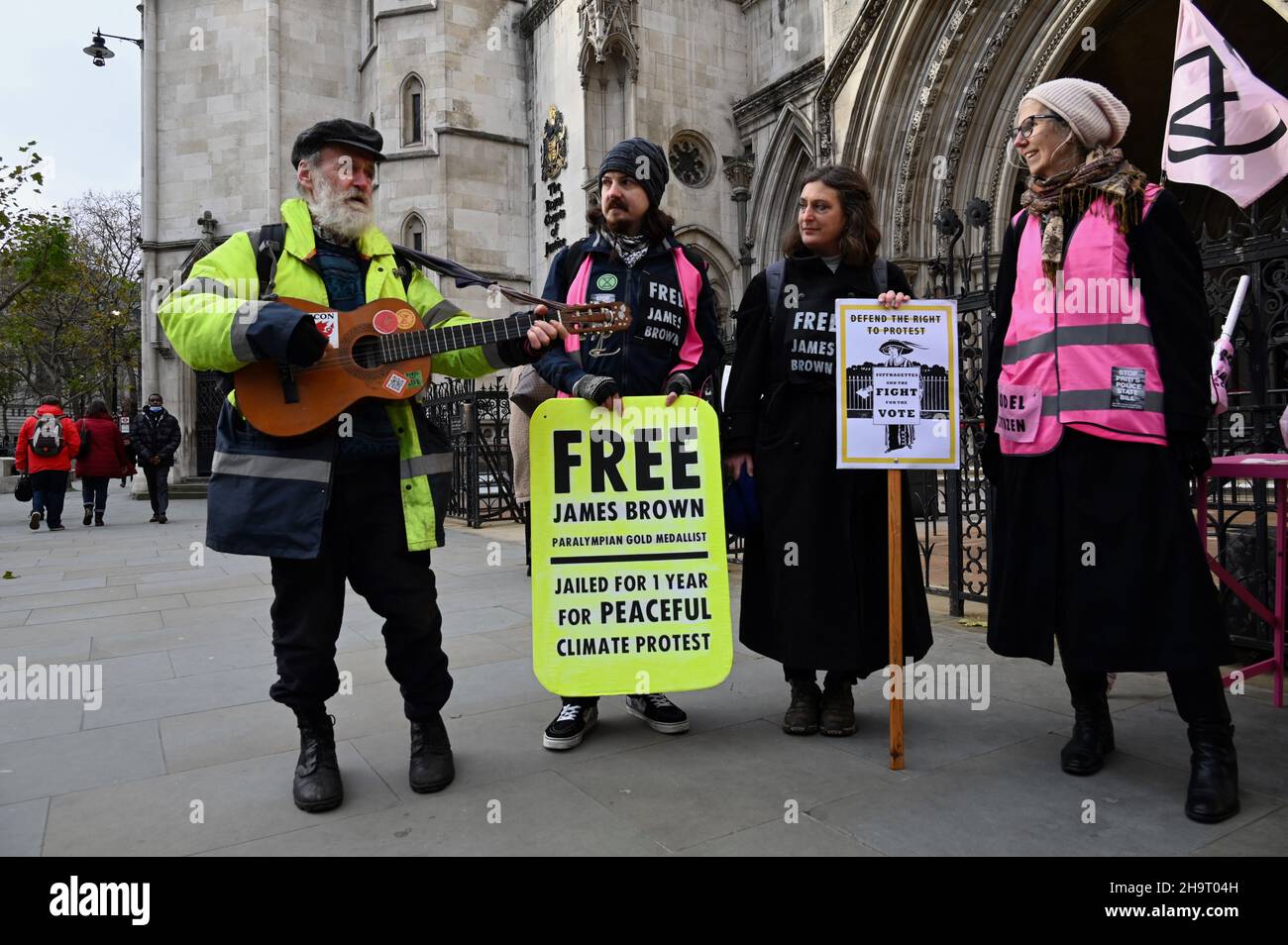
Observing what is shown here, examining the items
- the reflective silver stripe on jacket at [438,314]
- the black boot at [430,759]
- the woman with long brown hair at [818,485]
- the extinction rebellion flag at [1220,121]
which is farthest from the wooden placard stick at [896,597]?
the extinction rebellion flag at [1220,121]

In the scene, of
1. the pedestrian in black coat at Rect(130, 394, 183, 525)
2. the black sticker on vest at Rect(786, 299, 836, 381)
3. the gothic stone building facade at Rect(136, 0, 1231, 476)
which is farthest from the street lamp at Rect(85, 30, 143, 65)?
the black sticker on vest at Rect(786, 299, 836, 381)

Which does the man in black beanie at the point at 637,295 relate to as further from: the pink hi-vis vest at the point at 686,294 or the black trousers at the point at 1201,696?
the black trousers at the point at 1201,696

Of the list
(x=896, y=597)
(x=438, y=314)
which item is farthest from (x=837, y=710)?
(x=438, y=314)

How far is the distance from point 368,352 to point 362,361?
0.12 feet

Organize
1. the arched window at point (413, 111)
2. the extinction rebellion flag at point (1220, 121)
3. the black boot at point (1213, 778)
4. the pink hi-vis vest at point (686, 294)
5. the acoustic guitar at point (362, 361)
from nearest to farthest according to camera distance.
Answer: the black boot at point (1213, 778), the acoustic guitar at point (362, 361), the pink hi-vis vest at point (686, 294), the extinction rebellion flag at point (1220, 121), the arched window at point (413, 111)

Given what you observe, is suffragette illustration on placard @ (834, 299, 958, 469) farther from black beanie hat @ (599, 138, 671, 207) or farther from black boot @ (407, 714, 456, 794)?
black boot @ (407, 714, 456, 794)

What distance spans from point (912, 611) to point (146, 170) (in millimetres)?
27039

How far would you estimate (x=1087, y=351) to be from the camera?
2.84 meters

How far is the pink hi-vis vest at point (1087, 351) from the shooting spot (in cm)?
277

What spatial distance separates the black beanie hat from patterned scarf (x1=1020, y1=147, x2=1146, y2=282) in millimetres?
1377

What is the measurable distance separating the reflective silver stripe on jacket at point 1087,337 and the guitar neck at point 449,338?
5.64 feet

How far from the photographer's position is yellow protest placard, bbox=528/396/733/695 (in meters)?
3.28

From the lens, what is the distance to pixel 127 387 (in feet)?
152
